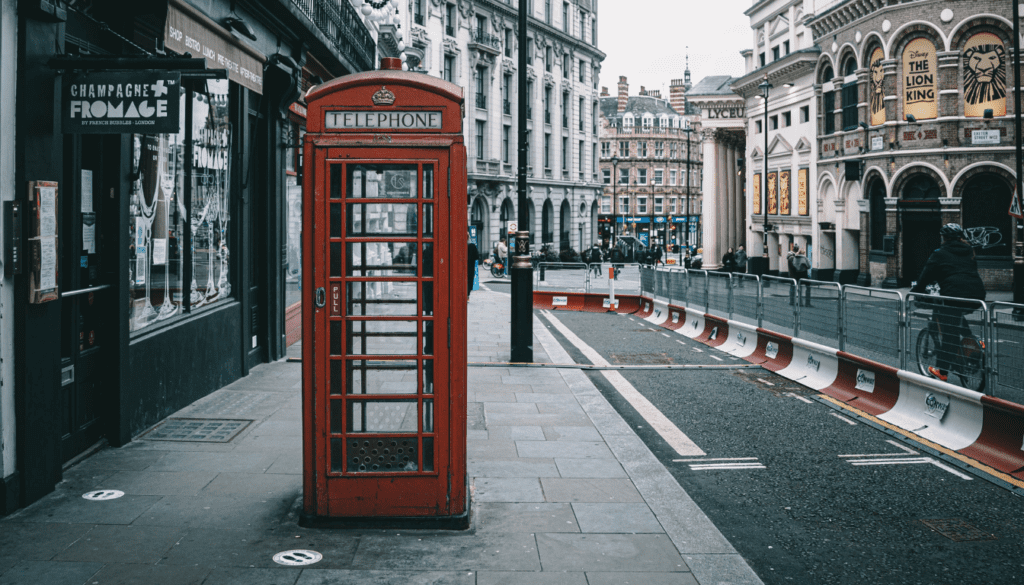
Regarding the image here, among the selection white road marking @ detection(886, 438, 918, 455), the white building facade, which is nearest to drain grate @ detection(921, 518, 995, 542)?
white road marking @ detection(886, 438, 918, 455)

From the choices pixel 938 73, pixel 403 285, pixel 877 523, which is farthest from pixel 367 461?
pixel 938 73

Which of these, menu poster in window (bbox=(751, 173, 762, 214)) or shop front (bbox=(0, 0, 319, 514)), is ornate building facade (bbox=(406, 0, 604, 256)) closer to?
menu poster in window (bbox=(751, 173, 762, 214))

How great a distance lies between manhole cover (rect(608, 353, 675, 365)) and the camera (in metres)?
13.6

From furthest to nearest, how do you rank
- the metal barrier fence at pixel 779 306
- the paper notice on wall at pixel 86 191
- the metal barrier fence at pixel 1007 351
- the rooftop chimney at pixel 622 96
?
the rooftop chimney at pixel 622 96 → the metal barrier fence at pixel 779 306 → the metal barrier fence at pixel 1007 351 → the paper notice on wall at pixel 86 191

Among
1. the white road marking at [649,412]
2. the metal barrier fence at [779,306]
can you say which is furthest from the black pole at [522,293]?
the metal barrier fence at [779,306]

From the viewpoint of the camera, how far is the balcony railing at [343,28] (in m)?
14.2

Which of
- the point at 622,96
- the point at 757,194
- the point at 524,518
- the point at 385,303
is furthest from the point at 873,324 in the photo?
the point at 622,96

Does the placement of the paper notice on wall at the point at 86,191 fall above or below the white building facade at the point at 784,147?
below

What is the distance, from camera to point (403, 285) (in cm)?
522

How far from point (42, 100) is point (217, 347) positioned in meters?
4.70

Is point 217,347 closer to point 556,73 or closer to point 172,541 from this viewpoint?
point 172,541

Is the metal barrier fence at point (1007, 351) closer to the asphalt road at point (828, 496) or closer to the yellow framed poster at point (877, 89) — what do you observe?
the asphalt road at point (828, 496)

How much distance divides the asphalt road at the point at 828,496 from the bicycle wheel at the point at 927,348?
37.1 inches

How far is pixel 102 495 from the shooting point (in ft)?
19.5
